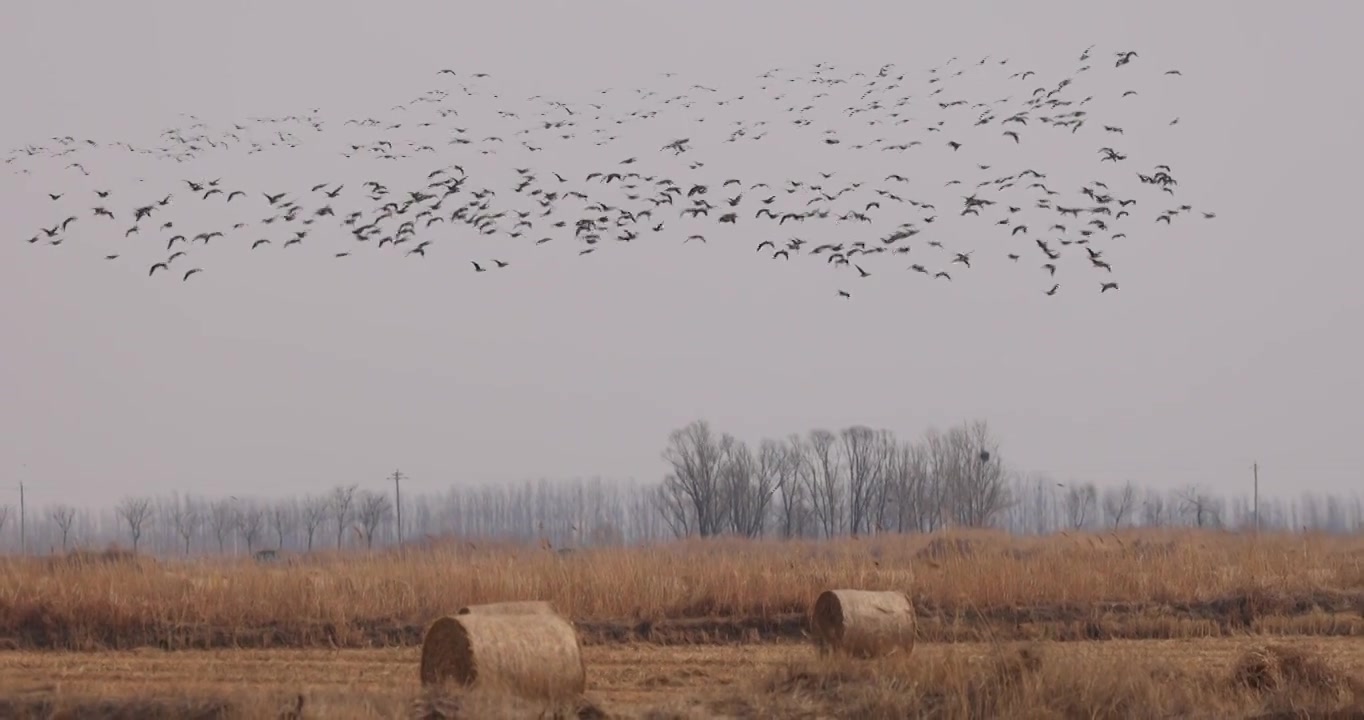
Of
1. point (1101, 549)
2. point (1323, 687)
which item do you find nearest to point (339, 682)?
point (1323, 687)

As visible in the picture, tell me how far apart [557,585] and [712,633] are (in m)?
2.02

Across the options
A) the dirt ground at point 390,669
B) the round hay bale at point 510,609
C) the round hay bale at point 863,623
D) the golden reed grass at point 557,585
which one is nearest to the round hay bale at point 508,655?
the round hay bale at point 510,609

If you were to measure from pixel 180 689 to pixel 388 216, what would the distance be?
905 cm

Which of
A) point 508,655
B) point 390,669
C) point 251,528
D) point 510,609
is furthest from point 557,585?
point 251,528

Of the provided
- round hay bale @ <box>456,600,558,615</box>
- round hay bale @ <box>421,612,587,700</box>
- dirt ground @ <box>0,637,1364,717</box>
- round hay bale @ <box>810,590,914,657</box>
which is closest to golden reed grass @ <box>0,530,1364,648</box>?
dirt ground @ <box>0,637,1364,717</box>

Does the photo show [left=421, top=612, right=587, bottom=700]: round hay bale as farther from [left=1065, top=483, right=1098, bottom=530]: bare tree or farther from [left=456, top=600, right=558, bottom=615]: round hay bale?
[left=1065, top=483, right=1098, bottom=530]: bare tree

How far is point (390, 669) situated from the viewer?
15.4 m

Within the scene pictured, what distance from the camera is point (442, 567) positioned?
2034 cm

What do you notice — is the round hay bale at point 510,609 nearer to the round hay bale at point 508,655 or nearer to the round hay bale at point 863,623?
the round hay bale at point 508,655

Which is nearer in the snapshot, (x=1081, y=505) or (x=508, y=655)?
(x=508, y=655)

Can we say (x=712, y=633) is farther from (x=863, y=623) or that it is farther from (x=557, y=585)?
(x=863, y=623)

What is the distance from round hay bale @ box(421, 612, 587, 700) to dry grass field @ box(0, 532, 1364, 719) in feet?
1.23

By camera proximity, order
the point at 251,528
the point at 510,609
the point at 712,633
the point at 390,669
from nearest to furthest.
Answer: the point at 510,609 → the point at 390,669 → the point at 712,633 → the point at 251,528

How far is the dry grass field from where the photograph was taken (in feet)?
39.4
